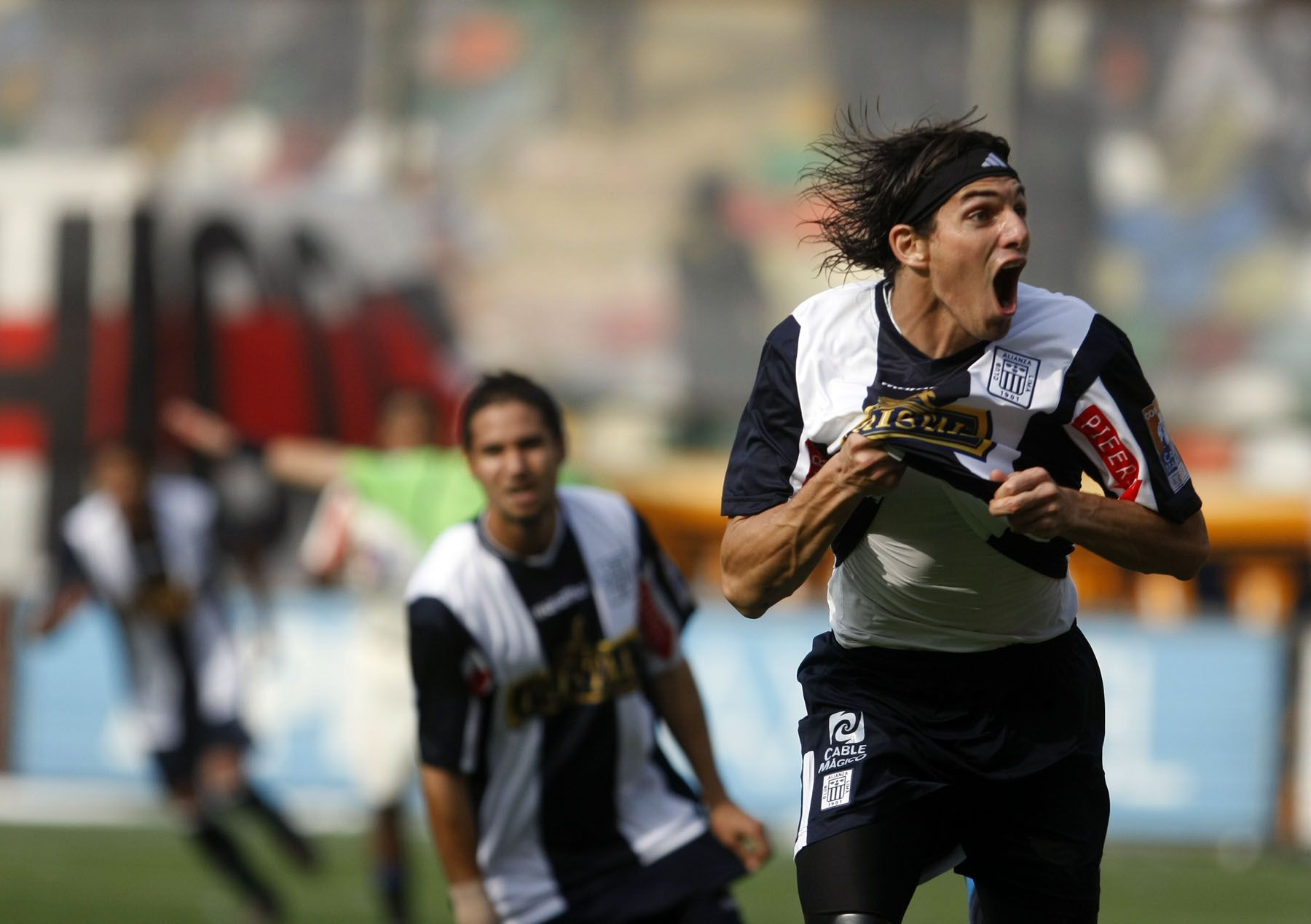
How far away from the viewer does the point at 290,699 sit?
39.0 feet

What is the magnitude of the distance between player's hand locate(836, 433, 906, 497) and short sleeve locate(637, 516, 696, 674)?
160 cm

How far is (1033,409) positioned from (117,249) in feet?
46.5

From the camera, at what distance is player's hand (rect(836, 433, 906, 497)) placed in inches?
140

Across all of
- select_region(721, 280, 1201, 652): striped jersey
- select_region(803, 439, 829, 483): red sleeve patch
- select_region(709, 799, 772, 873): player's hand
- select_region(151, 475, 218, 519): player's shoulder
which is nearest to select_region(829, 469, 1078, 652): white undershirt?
select_region(721, 280, 1201, 652): striped jersey

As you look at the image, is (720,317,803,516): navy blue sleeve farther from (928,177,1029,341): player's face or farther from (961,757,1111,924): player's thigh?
(961,757,1111,924): player's thigh

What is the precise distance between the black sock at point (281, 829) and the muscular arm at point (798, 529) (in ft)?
19.0

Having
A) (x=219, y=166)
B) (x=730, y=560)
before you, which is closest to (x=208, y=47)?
(x=219, y=166)

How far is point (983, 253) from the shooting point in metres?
3.74

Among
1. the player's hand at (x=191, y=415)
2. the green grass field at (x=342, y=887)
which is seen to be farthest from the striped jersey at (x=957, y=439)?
the player's hand at (x=191, y=415)

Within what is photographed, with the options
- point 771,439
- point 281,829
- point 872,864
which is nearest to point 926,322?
point 771,439

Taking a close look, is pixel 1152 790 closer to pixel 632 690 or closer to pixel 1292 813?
pixel 1292 813

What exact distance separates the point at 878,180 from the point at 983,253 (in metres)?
0.37

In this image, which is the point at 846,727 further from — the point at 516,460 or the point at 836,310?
Answer: the point at 516,460

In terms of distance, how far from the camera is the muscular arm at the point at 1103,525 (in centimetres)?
349
